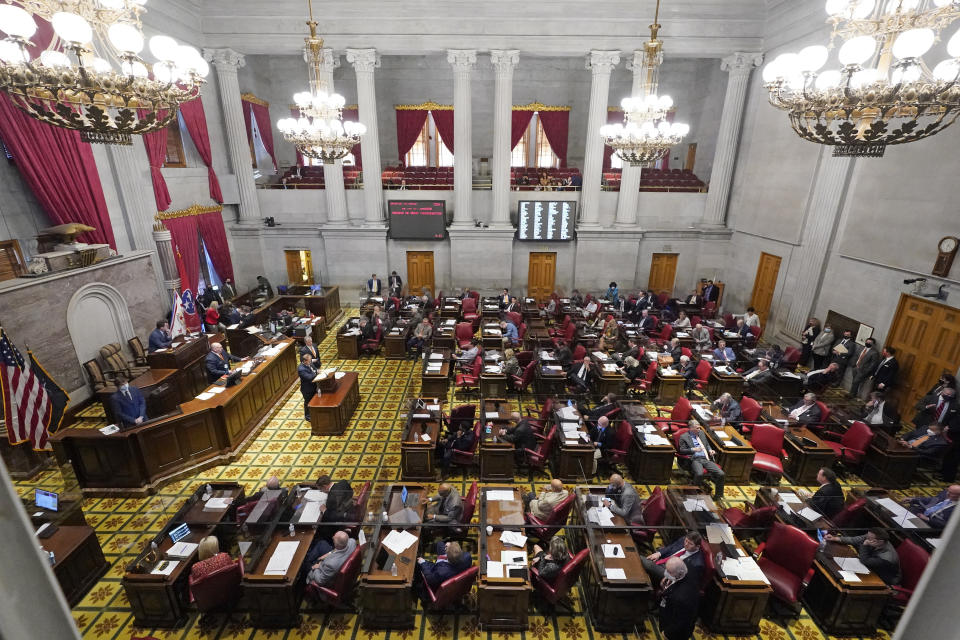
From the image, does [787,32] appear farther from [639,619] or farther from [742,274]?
[639,619]

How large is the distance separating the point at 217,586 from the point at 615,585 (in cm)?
429

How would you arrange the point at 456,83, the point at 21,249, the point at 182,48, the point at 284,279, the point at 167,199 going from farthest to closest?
Answer: 1. the point at 284,279
2. the point at 456,83
3. the point at 167,199
4. the point at 21,249
5. the point at 182,48

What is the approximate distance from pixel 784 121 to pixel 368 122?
12.5 m

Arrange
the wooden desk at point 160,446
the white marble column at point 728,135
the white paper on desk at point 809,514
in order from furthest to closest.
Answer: the white marble column at point 728,135, the wooden desk at point 160,446, the white paper on desk at point 809,514

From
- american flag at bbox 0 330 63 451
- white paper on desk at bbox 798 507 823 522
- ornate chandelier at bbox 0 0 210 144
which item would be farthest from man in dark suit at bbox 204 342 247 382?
white paper on desk at bbox 798 507 823 522

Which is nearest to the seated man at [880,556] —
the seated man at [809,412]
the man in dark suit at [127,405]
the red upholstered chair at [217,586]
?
the seated man at [809,412]

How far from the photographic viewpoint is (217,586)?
4.93 meters

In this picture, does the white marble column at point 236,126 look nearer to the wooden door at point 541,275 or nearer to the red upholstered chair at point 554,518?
the wooden door at point 541,275

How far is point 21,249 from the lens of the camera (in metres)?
8.99

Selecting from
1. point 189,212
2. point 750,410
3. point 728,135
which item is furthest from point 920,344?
point 189,212

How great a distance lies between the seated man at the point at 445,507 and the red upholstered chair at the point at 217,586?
2.20 meters

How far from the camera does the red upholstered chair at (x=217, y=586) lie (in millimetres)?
4820

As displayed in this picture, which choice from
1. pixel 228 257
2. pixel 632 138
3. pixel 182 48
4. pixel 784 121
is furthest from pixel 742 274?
pixel 228 257

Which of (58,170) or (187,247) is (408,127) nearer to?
(187,247)
